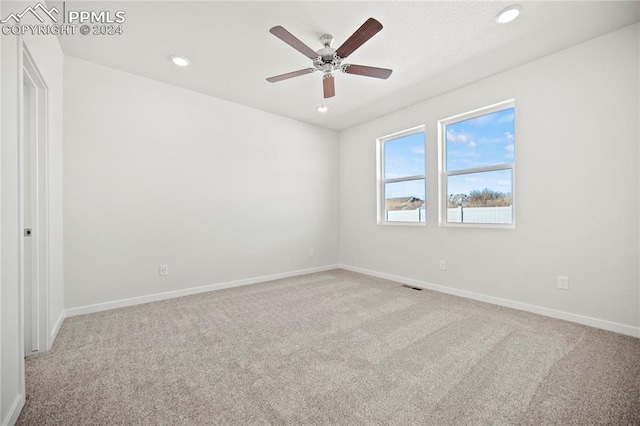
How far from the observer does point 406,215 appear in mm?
4117

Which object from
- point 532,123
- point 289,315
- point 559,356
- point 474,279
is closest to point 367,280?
point 474,279

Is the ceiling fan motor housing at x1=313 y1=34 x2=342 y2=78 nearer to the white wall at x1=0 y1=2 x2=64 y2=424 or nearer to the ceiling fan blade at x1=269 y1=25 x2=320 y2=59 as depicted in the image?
the ceiling fan blade at x1=269 y1=25 x2=320 y2=59

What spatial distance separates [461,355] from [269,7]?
300 centimetres

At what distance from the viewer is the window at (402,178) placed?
3.93m

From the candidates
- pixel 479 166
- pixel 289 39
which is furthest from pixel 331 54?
pixel 479 166

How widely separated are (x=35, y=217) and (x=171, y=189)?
1.39m

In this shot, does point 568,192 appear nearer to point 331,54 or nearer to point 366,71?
point 366,71

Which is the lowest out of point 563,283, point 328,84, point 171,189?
point 563,283

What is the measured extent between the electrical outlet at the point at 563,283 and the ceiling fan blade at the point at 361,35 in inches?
112

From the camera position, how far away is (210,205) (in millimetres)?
3590

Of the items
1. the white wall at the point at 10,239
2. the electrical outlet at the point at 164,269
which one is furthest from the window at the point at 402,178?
the white wall at the point at 10,239

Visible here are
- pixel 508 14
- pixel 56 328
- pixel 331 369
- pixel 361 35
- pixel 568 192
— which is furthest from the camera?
pixel 568 192

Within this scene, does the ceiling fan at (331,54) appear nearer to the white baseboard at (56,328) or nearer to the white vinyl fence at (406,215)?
the white vinyl fence at (406,215)

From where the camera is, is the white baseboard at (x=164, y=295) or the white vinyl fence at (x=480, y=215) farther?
the white vinyl fence at (x=480, y=215)
